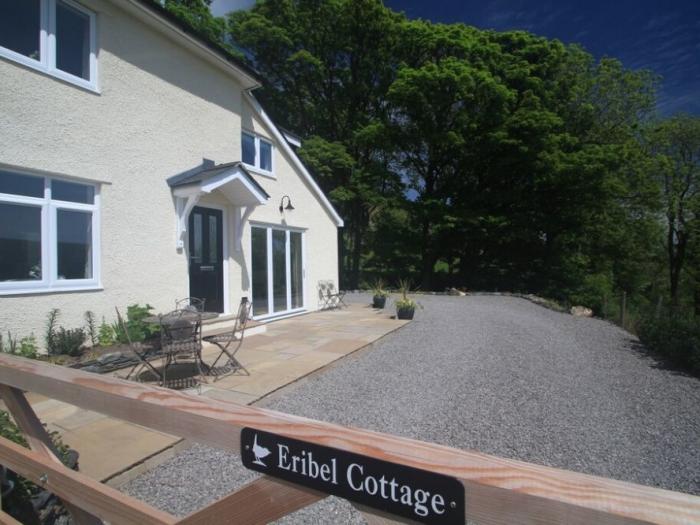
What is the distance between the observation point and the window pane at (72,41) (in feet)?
19.1

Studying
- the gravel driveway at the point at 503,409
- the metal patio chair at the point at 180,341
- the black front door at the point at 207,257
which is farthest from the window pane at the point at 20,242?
the gravel driveway at the point at 503,409

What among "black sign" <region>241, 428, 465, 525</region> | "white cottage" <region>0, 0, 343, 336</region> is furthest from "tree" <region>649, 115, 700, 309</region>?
"black sign" <region>241, 428, 465, 525</region>

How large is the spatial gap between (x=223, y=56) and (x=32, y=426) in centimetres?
857

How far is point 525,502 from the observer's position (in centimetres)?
68

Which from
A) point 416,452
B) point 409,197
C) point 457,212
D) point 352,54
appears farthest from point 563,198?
point 416,452

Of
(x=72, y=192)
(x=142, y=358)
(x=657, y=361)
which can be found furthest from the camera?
(x=657, y=361)

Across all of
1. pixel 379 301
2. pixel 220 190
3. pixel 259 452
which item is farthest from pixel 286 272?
pixel 259 452

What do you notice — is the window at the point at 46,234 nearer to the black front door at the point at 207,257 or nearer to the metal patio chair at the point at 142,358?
the metal patio chair at the point at 142,358

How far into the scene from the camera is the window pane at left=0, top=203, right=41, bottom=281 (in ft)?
16.9

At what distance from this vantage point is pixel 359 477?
81 centimetres

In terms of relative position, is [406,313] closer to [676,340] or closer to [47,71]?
[676,340]

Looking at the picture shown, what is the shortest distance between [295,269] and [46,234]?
6.48 meters

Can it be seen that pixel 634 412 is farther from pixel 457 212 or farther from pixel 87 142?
pixel 457 212

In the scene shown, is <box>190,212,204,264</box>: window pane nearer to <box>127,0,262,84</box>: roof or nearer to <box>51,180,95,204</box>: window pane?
<box>51,180,95,204</box>: window pane
